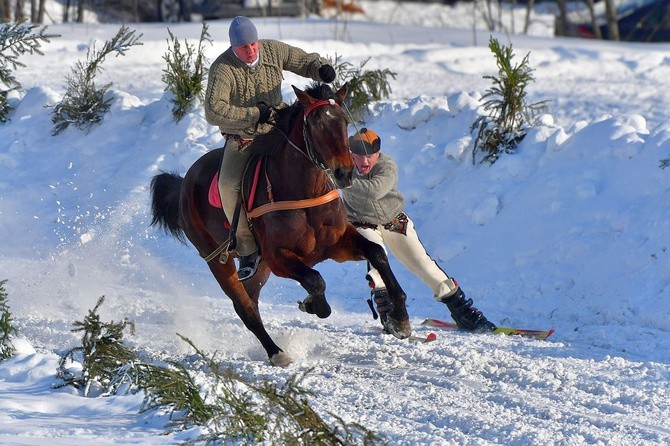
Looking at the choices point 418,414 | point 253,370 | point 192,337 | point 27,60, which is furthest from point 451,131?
point 27,60

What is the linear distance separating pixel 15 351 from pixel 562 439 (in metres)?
3.25

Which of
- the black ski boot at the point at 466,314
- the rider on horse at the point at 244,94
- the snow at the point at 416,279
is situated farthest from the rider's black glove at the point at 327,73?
the black ski boot at the point at 466,314

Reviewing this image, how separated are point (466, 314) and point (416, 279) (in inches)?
64.4

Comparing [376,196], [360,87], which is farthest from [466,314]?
[360,87]

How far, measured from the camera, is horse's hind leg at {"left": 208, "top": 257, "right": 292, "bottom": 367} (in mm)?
Answer: 7836

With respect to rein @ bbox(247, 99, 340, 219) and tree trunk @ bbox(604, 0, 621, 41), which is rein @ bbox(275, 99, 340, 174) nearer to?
rein @ bbox(247, 99, 340, 219)

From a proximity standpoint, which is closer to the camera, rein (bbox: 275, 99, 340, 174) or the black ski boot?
rein (bbox: 275, 99, 340, 174)

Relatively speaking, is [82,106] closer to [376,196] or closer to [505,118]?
[505,118]

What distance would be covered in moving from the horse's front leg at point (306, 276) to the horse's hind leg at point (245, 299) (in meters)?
0.62

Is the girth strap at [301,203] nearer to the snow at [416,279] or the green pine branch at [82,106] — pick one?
the snow at [416,279]

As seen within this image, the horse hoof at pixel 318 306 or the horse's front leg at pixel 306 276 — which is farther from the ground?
the horse's front leg at pixel 306 276

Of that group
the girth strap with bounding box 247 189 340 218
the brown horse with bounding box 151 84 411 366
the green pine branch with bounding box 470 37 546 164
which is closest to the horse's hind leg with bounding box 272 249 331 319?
the brown horse with bounding box 151 84 411 366

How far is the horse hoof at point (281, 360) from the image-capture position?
756 cm

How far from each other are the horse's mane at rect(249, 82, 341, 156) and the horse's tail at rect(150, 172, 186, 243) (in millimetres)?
1471
